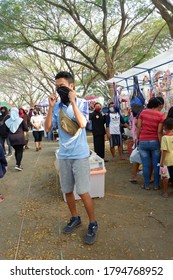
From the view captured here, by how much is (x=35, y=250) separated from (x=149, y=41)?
18258 mm

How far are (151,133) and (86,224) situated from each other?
1.93m

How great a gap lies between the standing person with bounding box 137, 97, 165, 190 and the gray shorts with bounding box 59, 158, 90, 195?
1.86 meters

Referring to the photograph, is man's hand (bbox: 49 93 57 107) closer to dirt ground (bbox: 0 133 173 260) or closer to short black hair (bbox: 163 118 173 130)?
dirt ground (bbox: 0 133 173 260)

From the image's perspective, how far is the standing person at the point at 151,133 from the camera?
4.32 metres

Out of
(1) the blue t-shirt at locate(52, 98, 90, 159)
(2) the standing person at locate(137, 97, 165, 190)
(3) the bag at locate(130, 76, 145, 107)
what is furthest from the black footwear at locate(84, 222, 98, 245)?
(3) the bag at locate(130, 76, 145, 107)

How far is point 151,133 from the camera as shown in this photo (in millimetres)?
4363

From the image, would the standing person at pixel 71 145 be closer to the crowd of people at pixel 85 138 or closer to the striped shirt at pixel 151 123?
the crowd of people at pixel 85 138

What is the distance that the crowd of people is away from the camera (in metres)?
2.79

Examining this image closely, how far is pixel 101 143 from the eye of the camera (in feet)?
22.8

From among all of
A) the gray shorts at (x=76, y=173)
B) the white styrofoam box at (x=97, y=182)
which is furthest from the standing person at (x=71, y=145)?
the white styrofoam box at (x=97, y=182)

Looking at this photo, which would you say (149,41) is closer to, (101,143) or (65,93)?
(101,143)

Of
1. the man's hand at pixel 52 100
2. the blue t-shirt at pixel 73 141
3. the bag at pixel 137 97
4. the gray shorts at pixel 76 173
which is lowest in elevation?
the gray shorts at pixel 76 173

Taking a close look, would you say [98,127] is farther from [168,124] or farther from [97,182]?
[168,124]

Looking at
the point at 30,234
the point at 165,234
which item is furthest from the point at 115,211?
the point at 30,234
